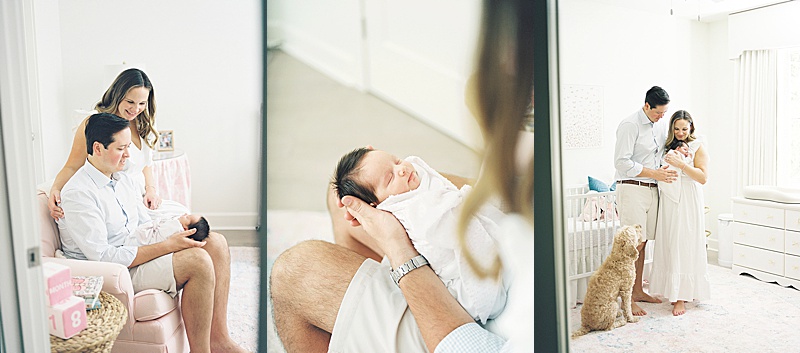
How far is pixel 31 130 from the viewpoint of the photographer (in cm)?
140

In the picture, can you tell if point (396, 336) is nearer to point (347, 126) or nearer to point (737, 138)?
point (347, 126)

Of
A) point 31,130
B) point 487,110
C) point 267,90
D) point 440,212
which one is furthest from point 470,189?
point 31,130

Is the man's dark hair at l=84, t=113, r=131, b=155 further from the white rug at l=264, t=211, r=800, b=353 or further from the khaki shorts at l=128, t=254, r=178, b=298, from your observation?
the white rug at l=264, t=211, r=800, b=353

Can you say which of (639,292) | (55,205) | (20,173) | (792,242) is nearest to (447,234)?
(55,205)

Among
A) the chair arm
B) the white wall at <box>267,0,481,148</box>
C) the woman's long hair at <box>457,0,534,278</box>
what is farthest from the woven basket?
the woman's long hair at <box>457,0,534,278</box>

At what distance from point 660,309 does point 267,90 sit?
1947mm

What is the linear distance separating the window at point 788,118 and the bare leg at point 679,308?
0.62 metres

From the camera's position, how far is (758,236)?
207 centimetres

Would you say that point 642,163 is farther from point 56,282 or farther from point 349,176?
point 56,282

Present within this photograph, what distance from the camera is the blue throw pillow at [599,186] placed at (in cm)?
219

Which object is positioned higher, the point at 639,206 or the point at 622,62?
the point at 622,62

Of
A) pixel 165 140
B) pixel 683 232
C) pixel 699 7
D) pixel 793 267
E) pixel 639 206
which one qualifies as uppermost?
pixel 699 7

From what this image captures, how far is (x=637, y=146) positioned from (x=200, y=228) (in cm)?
175

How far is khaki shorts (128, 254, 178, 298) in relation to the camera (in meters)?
1.35
